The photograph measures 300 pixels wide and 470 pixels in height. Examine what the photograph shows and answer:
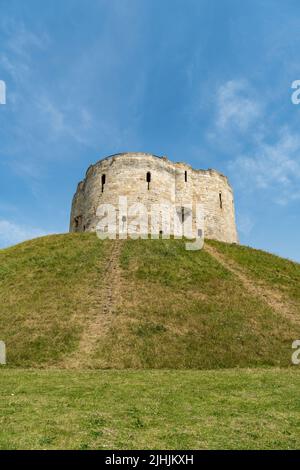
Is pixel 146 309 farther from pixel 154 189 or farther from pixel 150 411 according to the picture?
pixel 154 189

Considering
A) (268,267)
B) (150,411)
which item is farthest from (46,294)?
(268,267)

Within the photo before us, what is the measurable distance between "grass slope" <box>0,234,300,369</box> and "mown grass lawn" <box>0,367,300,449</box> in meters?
2.78

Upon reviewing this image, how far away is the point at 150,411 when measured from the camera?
→ 8.31 m

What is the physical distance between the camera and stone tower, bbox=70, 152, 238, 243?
41.6 metres

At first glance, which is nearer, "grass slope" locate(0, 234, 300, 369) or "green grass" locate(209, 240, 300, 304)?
"grass slope" locate(0, 234, 300, 369)

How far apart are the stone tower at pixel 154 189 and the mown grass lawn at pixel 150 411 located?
98.9ft

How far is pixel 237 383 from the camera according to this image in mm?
11148

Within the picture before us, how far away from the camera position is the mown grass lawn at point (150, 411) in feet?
21.6

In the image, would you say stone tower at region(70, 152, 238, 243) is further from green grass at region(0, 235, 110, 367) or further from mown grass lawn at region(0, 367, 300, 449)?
mown grass lawn at region(0, 367, 300, 449)

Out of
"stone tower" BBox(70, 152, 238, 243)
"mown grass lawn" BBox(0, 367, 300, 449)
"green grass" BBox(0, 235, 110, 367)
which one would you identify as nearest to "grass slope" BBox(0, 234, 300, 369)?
"green grass" BBox(0, 235, 110, 367)

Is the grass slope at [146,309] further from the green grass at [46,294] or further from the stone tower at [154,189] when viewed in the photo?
the stone tower at [154,189]

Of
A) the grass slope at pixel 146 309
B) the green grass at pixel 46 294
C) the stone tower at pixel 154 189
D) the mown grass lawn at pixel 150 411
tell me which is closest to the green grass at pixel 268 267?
the grass slope at pixel 146 309
